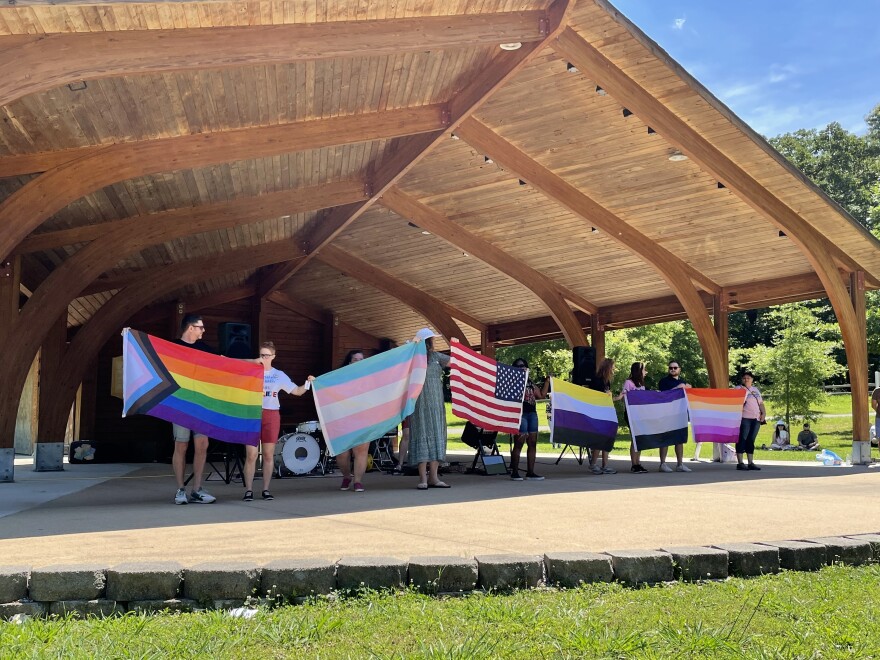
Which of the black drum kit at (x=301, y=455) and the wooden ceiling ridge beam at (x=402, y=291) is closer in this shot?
the black drum kit at (x=301, y=455)

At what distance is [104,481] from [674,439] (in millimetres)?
8245

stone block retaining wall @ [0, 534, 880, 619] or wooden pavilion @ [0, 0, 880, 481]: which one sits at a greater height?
wooden pavilion @ [0, 0, 880, 481]

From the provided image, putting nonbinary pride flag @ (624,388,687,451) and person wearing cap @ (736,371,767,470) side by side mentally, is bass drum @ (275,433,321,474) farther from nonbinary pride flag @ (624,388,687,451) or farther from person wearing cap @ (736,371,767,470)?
person wearing cap @ (736,371,767,470)

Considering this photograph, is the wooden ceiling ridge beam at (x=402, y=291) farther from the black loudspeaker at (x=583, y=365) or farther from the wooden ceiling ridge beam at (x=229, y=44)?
the wooden ceiling ridge beam at (x=229, y=44)

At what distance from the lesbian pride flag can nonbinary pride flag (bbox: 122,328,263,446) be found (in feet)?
25.2

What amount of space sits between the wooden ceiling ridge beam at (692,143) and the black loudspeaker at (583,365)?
359 cm

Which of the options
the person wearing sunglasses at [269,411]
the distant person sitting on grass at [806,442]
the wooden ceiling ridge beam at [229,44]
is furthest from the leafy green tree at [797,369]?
the person wearing sunglasses at [269,411]

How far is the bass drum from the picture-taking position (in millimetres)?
12172

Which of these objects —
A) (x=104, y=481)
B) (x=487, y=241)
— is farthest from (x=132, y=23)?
(x=487, y=241)

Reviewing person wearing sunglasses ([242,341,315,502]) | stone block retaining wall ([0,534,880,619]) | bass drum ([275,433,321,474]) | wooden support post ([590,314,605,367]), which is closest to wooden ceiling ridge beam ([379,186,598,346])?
wooden support post ([590,314,605,367])

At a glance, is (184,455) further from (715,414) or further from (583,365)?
(715,414)

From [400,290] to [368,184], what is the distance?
20.6ft

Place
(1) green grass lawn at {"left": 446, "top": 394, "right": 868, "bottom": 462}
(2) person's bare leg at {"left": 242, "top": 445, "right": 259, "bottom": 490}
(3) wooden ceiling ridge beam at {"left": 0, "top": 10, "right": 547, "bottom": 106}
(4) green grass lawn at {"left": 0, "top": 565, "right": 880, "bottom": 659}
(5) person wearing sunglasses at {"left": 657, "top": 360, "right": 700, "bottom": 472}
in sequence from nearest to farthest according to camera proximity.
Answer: (4) green grass lawn at {"left": 0, "top": 565, "right": 880, "bottom": 659} < (3) wooden ceiling ridge beam at {"left": 0, "top": 10, "right": 547, "bottom": 106} < (2) person's bare leg at {"left": 242, "top": 445, "right": 259, "bottom": 490} < (5) person wearing sunglasses at {"left": 657, "top": 360, "right": 700, "bottom": 472} < (1) green grass lawn at {"left": 446, "top": 394, "right": 868, "bottom": 462}

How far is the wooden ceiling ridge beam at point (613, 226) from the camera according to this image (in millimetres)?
12422
